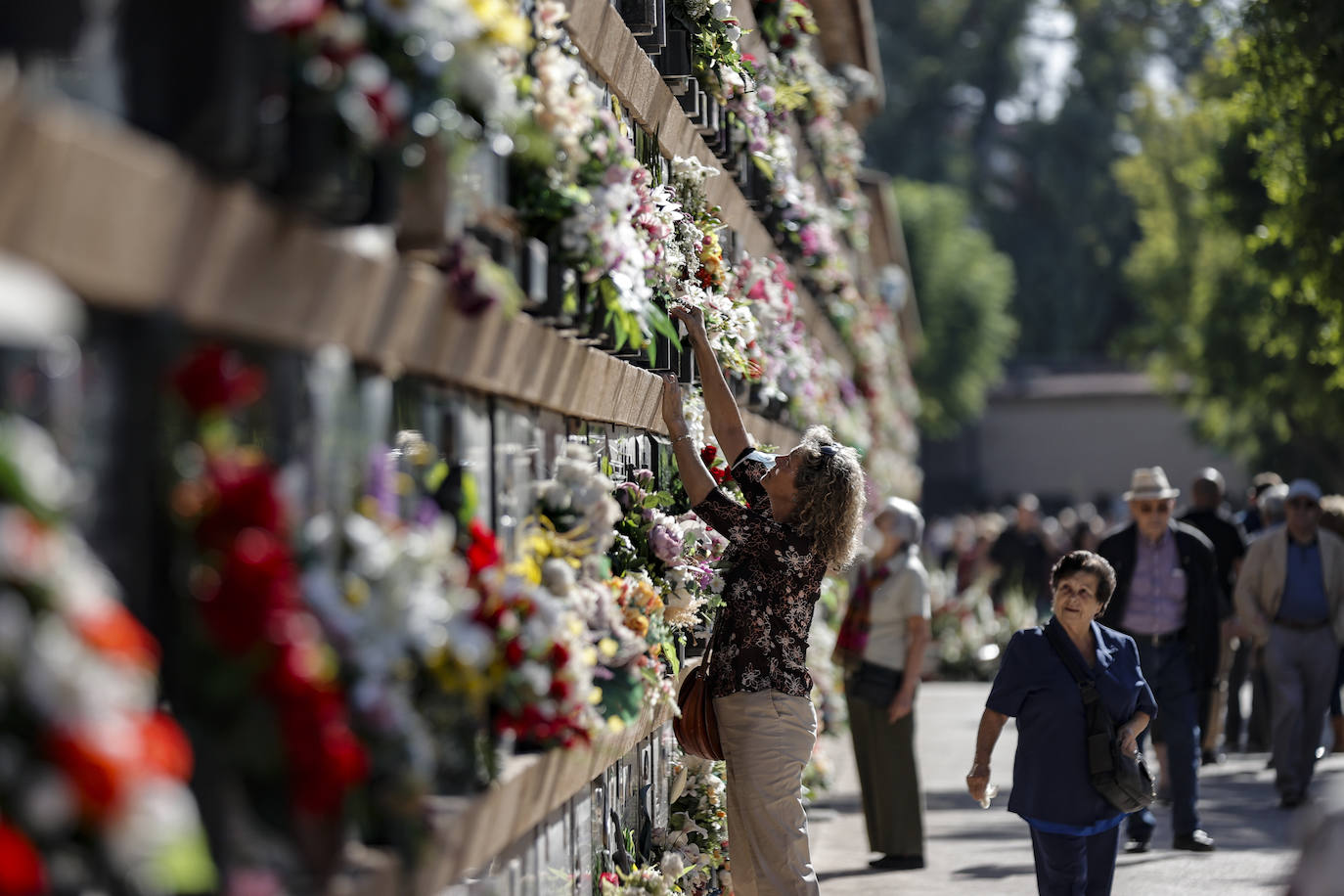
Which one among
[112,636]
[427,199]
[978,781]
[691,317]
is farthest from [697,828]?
[112,636]

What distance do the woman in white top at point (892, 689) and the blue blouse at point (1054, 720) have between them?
2868mm

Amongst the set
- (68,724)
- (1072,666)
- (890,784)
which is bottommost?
(890,784)

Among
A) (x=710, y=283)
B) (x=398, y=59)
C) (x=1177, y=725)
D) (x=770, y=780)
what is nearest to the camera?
(x=398, y=59)

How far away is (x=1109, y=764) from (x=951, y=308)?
44187mm

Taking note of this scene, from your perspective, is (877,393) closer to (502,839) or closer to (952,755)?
(952,755)

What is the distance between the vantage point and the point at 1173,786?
979cm

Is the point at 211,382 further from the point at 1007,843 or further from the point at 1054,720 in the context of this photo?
the point at 1007,843

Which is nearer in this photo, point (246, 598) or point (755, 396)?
point (246, 598)

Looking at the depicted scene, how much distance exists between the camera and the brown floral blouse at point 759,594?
6309 mm

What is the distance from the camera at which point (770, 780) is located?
251 inches

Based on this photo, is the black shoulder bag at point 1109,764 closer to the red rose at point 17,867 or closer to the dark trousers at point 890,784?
the dark trousers at point 890,784

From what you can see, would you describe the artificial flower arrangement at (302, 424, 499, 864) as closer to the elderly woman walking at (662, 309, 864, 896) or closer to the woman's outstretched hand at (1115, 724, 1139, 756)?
the elderly woman walking at (662, 309, 864, 896)

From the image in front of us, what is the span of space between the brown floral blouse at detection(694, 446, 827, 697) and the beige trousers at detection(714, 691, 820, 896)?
0.07m

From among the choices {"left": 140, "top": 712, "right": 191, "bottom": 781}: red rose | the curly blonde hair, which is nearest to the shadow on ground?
the curly blonde hair
